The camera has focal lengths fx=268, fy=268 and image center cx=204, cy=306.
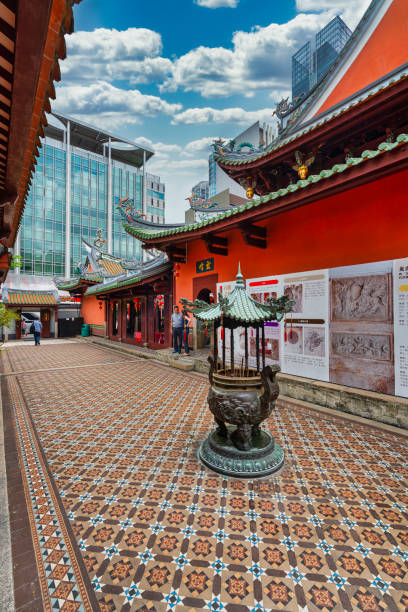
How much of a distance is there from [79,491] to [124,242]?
135 feet

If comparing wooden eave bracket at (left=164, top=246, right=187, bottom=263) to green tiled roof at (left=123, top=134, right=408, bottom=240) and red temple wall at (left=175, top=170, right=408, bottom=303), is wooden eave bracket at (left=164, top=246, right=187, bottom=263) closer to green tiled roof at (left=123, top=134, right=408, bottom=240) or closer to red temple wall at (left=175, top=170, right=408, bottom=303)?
green tiled roof at (left=123, top=134, right=408, bottom=240)

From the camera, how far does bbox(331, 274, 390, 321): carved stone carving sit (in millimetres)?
4457

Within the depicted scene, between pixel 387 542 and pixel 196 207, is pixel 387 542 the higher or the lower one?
the lower one

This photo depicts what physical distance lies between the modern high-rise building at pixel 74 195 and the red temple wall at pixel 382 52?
31719 millimetres

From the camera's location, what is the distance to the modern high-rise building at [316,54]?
1320 cm

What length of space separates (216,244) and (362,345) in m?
4.43

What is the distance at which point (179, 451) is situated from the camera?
359cm

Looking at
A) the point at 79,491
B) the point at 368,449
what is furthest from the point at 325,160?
the point at 79,491

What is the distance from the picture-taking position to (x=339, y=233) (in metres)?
5.15

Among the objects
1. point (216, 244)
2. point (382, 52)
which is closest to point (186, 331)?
point (216, 244)

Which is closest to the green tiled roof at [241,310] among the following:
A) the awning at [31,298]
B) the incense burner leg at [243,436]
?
the incense burner leg at [243,436]

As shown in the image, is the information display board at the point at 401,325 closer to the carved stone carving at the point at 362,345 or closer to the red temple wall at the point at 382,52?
the carved stone carving at the point at 362,345

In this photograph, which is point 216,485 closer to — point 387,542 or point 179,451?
point 179,451

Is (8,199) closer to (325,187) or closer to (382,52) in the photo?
(325,187)
